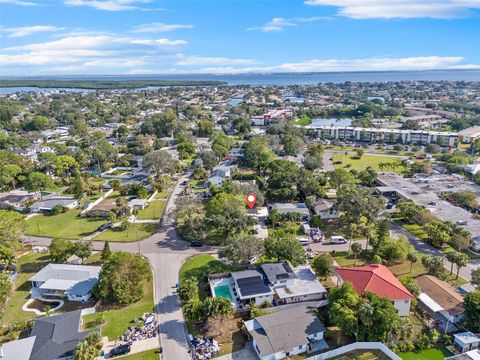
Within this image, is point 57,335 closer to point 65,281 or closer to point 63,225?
point 65,281

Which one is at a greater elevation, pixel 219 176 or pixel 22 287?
pixel 219 176

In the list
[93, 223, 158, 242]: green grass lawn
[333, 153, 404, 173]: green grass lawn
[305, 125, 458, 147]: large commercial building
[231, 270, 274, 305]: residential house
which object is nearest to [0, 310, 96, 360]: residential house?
[231, 270, 274, 305]: residential house

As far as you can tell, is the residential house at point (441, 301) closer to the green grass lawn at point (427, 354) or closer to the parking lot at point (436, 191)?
the green grass lawn at point (427, 354)

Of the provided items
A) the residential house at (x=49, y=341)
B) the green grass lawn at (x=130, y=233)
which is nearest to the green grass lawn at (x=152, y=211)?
the green grass lawn at (x=130, y=233)

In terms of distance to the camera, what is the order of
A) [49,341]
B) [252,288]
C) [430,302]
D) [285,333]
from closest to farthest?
[49,341] < [285,333] < [430,302] < [252,288]

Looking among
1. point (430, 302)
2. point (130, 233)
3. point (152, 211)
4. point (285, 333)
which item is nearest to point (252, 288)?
point (285, 333)

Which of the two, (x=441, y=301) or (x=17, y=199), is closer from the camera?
(x=441, y=301)

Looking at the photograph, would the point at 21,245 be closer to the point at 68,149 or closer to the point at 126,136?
the point at 68,149

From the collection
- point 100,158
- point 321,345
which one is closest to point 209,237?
point 321,345
